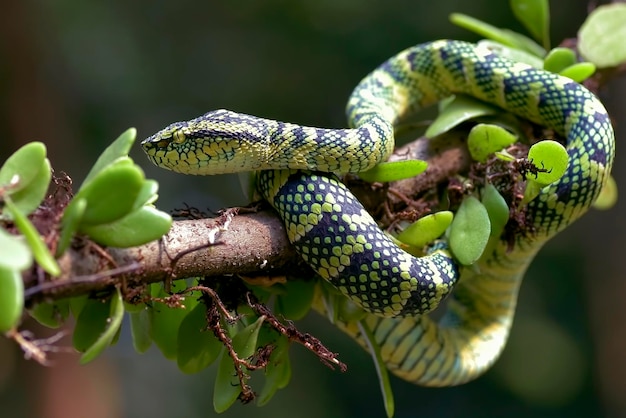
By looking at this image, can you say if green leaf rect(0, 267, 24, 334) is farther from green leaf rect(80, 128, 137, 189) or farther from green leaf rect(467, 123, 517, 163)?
green leaf rect(467, 123, 517, 163)

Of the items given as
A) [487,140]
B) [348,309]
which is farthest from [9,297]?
[487,140]

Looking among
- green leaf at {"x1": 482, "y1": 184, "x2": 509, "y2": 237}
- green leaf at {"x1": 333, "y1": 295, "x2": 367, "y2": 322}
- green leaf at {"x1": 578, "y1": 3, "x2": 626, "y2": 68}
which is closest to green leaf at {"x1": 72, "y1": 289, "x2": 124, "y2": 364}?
green leaf at {"x1": 333, "y1": 295, "x2": 367, "y2": 322}

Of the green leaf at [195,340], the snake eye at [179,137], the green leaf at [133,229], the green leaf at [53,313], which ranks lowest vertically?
the green leaf at [195,340]

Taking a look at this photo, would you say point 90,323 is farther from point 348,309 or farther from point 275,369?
point 348,309

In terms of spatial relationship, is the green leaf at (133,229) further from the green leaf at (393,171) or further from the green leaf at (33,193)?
the green leaf at (393,171)

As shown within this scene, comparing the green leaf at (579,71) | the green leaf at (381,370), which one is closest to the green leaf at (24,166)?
the green leaf at (381,370)
